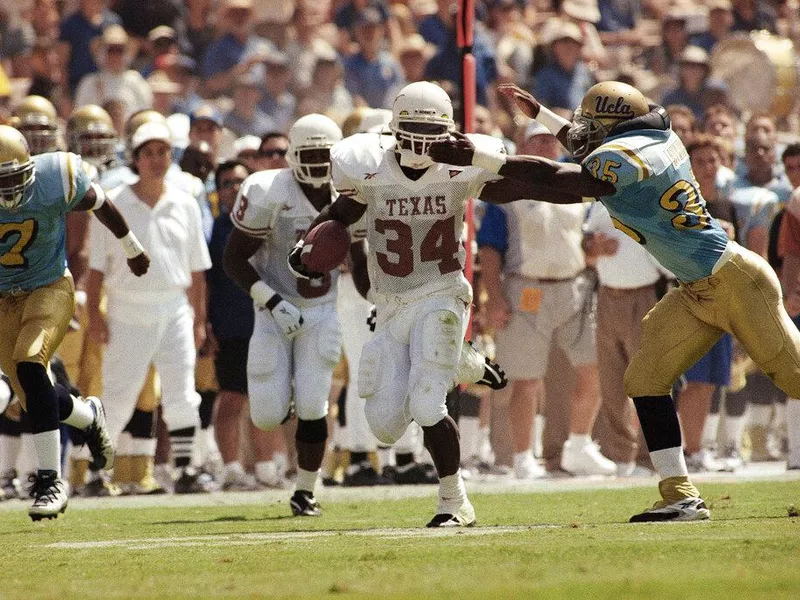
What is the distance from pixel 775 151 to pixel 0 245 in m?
6.55

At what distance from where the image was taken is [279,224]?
30.3 ft

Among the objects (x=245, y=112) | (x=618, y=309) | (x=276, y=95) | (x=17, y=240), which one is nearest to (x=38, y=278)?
(x=17, y=240)

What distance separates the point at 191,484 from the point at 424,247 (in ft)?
12.0

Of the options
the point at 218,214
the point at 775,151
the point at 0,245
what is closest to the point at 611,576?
the point at 0,245

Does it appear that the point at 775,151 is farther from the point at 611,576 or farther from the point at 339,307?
the point at 611,576

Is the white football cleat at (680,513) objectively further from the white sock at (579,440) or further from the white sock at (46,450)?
the white sock at (579,440)

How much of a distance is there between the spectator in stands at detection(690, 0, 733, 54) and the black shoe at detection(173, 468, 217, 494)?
7.51 m

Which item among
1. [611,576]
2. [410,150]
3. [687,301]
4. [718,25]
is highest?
[718,25]

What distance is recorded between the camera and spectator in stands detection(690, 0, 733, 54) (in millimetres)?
16281

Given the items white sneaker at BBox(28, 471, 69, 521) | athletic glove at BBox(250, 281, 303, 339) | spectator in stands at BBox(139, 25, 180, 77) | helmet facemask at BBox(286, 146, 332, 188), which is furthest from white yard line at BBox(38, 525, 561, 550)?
spectator in stands at BBox(139, 25, 180, 77)

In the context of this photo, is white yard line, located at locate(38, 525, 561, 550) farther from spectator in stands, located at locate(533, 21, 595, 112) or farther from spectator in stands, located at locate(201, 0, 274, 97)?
spectator in stands, located at locate(201, 0, 274, 97)

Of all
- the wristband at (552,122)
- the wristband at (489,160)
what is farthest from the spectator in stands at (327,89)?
the wristband at (489,160)

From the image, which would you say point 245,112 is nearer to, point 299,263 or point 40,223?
point 40,223

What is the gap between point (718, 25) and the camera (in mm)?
16312
